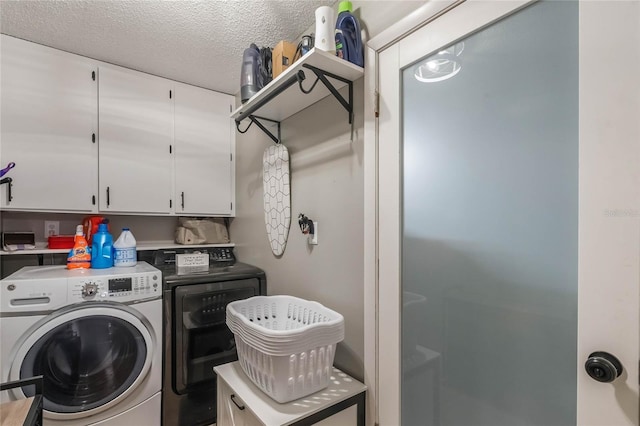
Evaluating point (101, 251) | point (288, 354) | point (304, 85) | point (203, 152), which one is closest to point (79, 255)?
point (101, 251)

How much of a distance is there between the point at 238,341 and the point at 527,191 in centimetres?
131

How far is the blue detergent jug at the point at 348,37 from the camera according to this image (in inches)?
51.9

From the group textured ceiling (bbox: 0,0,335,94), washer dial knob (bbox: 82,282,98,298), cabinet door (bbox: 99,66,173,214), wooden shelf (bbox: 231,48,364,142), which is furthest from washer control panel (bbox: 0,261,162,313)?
textured ceiling (bbox: 0,0,335,94)

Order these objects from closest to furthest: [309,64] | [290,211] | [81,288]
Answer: [309,64] < [81,288] < [290,211]

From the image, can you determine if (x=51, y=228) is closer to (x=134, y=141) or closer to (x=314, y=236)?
(x=134, y=141)

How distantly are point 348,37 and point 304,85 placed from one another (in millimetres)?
300

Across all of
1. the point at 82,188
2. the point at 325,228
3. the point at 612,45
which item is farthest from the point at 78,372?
the point at 612,45

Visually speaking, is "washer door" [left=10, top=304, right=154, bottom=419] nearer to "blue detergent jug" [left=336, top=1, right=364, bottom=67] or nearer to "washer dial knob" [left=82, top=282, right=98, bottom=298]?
"washer dial knob" [left=82, top=282, right=98, bottom=298]

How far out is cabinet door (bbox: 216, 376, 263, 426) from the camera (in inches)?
48.6

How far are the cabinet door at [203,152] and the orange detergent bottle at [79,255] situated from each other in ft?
2.16

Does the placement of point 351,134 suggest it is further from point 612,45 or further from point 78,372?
point 78,372

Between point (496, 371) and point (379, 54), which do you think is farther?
point (379, 54)

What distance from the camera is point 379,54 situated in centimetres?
133

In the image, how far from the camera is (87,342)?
1615mm
